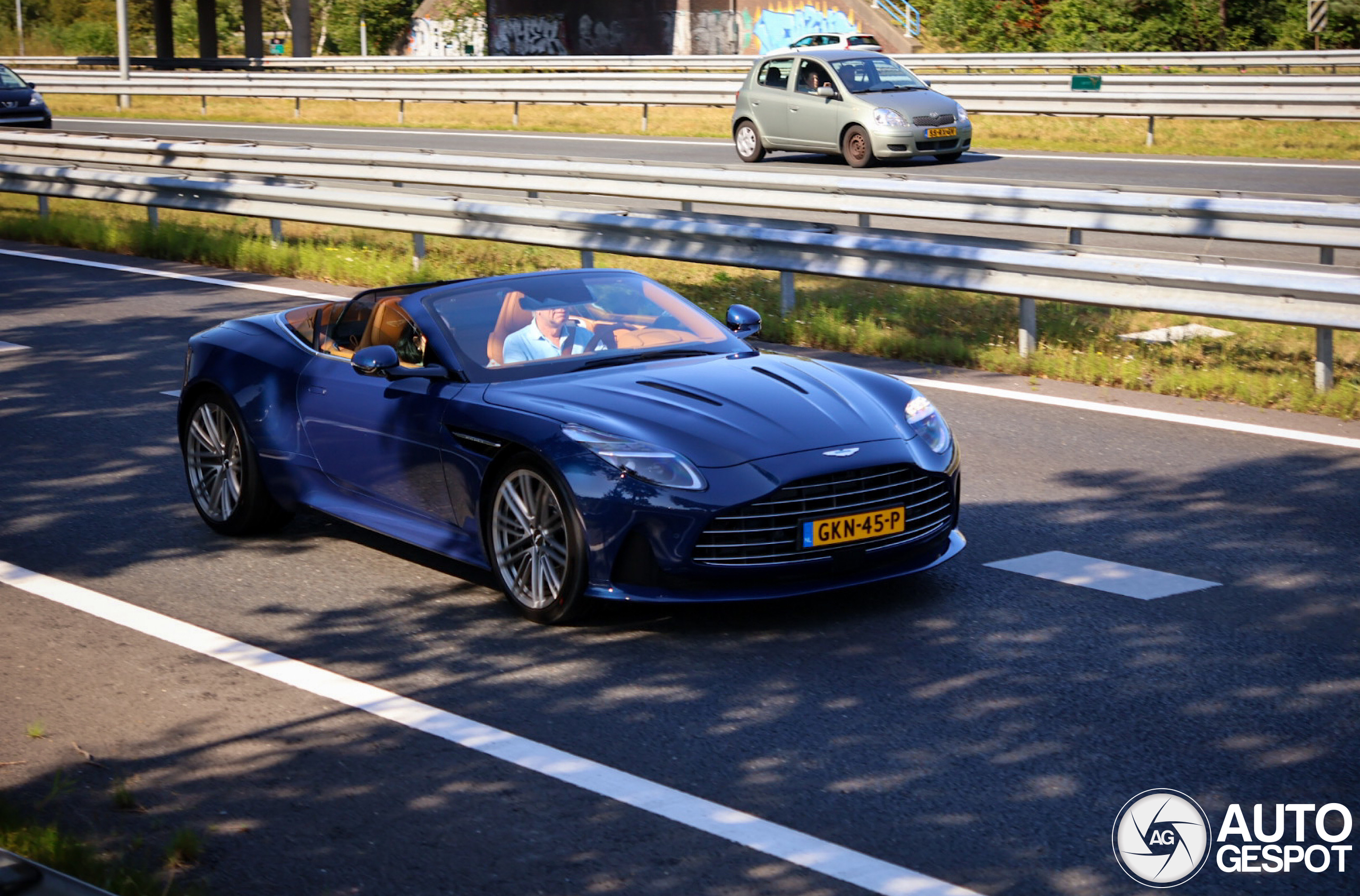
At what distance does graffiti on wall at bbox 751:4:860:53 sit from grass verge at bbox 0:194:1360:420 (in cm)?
3390

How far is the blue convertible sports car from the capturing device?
5914mm

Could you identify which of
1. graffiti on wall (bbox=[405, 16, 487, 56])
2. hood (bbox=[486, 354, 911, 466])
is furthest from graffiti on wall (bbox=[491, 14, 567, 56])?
hood (bbox=[486, 354, 911, 466])

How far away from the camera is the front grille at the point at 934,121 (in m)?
23.2

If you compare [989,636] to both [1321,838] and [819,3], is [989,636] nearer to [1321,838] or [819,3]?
[1321,838]

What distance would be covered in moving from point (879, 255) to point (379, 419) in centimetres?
605

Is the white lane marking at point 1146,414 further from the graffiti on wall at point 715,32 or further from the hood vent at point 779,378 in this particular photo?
the graffiti on wall at point 715,32

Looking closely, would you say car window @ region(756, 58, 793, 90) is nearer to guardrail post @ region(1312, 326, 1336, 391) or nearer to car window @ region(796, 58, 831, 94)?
car window @ region(796, 58, 831, 94)

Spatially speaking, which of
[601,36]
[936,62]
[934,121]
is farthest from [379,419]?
[601,36]

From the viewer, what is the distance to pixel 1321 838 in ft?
13.7

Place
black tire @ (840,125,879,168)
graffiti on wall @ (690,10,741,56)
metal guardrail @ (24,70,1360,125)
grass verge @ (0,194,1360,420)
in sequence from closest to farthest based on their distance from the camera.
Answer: grass verge @ (0,194,1360,420) → black tire @ (840,125,879,168) → metal guardrail @ (24,70,1360,125) → graffiti on wall @ (690,10,741,56)

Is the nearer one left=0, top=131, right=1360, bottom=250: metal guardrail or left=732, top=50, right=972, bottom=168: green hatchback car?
left=0, top=131, right=1360, bottom=250: metal guardrail

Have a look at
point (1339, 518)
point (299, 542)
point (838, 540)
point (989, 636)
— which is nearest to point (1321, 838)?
point (989, 636)

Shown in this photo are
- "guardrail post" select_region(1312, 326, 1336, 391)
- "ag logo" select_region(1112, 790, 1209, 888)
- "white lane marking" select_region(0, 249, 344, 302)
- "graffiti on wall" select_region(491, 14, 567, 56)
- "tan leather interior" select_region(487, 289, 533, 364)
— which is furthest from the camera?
"graffiti on wall" select_region(491, 14, 567, 56)

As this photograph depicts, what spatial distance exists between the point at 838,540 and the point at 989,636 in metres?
0.64
